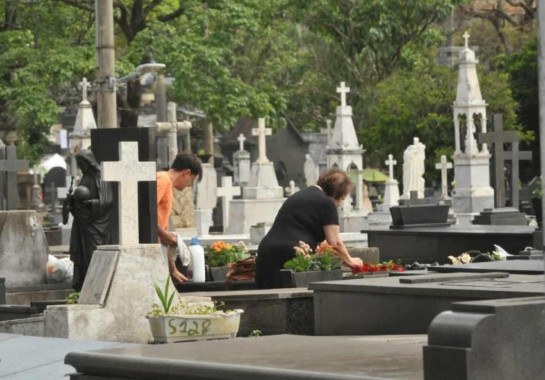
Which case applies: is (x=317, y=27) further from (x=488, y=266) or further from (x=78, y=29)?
(x=488, y=266)

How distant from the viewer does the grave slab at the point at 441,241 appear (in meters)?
20.4

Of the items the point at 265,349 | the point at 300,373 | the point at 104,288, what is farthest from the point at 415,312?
the point at 104,288

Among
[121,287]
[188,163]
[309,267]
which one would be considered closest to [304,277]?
[309,267]

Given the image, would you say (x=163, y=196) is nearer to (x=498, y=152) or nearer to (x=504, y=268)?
(x=504, y=268)

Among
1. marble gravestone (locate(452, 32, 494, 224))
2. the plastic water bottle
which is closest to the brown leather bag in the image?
the plastic water bottle

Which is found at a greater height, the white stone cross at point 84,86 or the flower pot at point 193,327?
the white stone cross at point 84,86

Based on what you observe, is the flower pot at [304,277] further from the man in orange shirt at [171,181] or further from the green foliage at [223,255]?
the green foliage at [223,255]

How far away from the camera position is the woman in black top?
14414 millimetres

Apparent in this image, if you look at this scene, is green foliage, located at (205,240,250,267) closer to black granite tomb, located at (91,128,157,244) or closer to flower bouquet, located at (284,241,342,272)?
black granite tomb, located at (91,128,157,244)

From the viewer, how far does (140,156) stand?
14359 millimetres

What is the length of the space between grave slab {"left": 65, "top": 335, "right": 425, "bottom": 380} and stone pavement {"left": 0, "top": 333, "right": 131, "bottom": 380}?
1.66 metres

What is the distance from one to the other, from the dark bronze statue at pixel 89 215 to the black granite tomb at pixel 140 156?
0.27m

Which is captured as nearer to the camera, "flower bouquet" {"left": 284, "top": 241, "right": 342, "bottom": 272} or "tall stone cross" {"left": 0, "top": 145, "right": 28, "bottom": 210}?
"flower bouquet" {"left": 284, "top": 241, "right": 342, "bottom": 272}

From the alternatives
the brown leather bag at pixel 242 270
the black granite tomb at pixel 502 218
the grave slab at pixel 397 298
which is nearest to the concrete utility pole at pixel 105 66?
the black granite tomb at pixel 502 218
